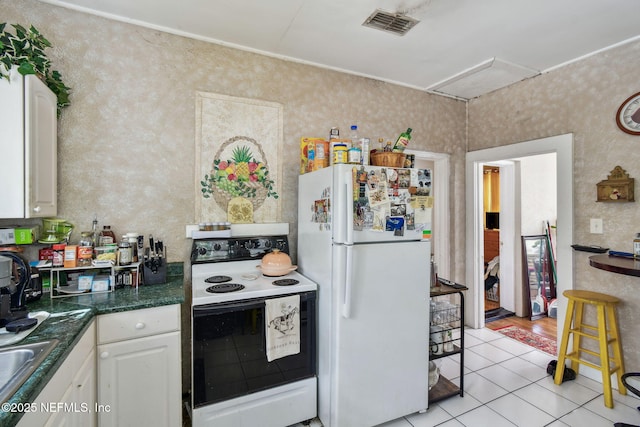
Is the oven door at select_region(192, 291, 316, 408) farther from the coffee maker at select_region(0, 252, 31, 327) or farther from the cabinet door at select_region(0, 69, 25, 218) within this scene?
the cabinet door at select_region(0, 69, 25, 218)

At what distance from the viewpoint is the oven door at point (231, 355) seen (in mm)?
1746

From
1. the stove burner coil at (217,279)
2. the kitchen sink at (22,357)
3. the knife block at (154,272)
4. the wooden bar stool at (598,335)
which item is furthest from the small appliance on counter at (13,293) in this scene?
the wooden bar stool at (598,335)

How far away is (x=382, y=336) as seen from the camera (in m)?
1.98

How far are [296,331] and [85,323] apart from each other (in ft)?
3.60

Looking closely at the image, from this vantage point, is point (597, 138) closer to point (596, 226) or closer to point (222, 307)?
point (596, 226)

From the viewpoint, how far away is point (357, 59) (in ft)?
8.71

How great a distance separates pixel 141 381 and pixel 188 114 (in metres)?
1.73

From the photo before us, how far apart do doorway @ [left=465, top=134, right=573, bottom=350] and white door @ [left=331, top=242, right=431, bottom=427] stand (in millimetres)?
1520

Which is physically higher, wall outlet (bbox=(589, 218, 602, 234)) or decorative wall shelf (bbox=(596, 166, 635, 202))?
decorative wall shelf (bbox=(596, 166, 635, 202))

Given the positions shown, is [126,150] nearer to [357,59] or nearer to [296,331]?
[296,331]

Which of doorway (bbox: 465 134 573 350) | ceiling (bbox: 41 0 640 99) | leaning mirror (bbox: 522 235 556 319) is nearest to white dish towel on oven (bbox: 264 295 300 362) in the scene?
ceiling (bbox: 41 0 640 99)

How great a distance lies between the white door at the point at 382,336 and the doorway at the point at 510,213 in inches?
59.8

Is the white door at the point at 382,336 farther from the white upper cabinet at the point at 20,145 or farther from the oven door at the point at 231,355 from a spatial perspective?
the white upper cabinet at the point at 20,145

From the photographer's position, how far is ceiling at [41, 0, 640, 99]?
6.40 ft
